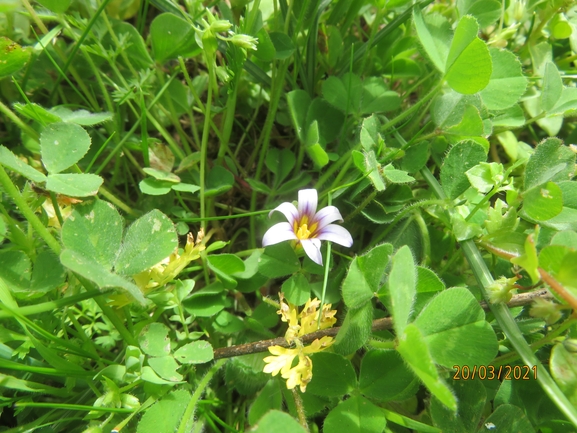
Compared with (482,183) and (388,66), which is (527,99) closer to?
(388,66)

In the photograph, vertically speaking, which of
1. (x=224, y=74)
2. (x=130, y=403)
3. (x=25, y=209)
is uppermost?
(x=224, y=74)

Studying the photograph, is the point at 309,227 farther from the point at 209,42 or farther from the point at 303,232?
the point at 209,42

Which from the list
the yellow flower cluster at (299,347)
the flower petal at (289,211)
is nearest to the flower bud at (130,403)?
the yellow flower cluster at (299,347)

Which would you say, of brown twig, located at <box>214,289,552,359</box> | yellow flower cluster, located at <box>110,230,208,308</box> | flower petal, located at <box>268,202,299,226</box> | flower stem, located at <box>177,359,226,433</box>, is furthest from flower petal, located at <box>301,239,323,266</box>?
flower stem, located at <box>177,359,226,433</box>

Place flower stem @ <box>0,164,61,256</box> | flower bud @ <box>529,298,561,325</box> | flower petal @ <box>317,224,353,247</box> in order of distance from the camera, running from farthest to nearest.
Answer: flower petal @ <box>317,224,353,247</box> < flower stem @ <box>0,164,61,256</box> < flower bud @ <box>529,298,561,325</box>

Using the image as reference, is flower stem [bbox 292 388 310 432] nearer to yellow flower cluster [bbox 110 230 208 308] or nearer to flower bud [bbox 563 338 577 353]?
yellow flower cluster [bbox 110 230 208 308]

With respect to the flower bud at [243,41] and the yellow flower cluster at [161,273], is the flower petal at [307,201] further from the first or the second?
the flower bud at [243,41]

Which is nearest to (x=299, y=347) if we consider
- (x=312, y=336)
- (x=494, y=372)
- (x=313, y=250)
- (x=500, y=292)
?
(x=312, y=336)
